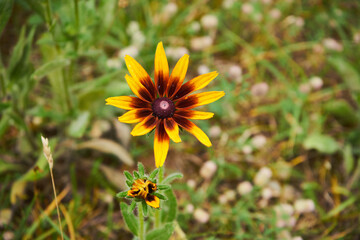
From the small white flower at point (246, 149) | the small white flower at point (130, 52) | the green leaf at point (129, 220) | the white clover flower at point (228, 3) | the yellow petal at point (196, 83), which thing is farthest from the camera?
the white clover flower at point (228, 3)

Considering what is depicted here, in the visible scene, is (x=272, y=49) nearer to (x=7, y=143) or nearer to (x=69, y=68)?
(x=69, y=68)

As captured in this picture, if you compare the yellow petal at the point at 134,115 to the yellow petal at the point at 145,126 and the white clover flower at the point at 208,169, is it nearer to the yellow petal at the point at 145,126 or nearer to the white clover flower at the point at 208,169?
the yellow petal at the point at 145,126

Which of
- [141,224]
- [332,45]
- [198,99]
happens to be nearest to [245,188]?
[141,224]

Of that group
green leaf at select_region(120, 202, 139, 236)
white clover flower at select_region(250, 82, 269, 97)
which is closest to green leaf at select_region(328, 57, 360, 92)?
white clover flower at select_region(250, 82, 269, 97)

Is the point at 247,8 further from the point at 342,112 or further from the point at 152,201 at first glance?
the point at 152,201

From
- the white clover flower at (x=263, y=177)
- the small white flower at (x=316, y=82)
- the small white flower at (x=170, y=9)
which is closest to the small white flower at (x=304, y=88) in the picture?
the small white flower at (x=316, y=82)
